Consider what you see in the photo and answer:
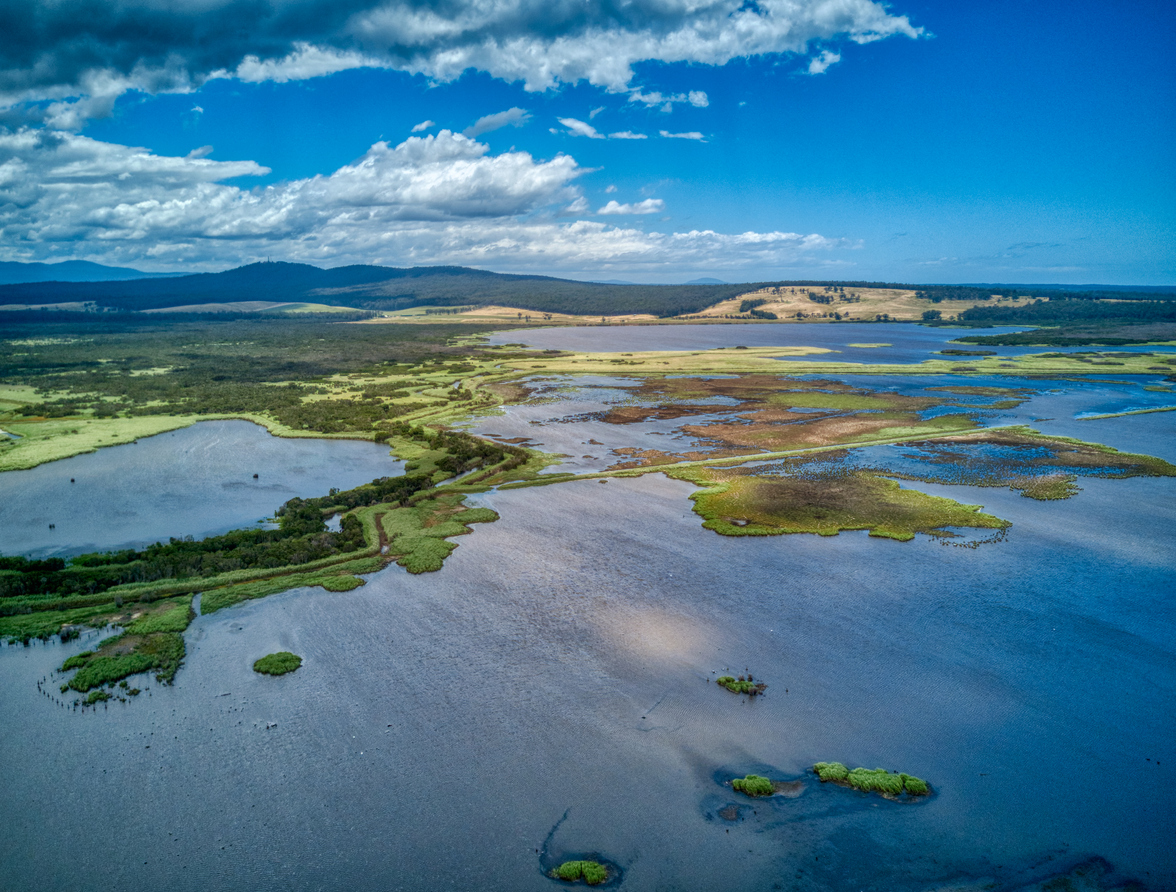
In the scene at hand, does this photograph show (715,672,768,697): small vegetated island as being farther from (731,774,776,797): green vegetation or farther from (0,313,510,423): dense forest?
(0,313,510,423): dense forest

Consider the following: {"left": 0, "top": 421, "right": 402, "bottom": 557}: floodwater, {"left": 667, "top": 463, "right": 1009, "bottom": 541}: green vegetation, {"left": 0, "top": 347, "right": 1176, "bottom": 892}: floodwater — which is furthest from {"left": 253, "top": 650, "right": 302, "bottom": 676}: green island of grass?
{"left": 667, "top": 463, "right": 1009, "bottom": 541}: green vegetation

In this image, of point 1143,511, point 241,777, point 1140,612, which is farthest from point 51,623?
point 1143,511

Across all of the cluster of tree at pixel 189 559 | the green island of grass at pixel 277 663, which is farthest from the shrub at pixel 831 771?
the cluster of tree at pixel 189 559

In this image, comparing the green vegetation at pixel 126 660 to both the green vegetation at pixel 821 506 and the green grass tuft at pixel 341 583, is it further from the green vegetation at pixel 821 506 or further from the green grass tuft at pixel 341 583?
the green vegetation at pixel 821 506

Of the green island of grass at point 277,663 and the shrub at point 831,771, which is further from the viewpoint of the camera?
the green island of grass at point 277,663

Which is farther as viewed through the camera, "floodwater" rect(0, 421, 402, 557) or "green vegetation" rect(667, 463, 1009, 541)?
"green vegetation" rect(667, 463, 1009, 541)

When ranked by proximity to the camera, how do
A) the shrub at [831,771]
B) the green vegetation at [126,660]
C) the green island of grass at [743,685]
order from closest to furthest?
the shrub at [831,771] < the green island of grass at [743,685] < the green vegetation at [126,660]

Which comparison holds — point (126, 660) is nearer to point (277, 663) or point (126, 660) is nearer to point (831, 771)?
point (277, 663)
